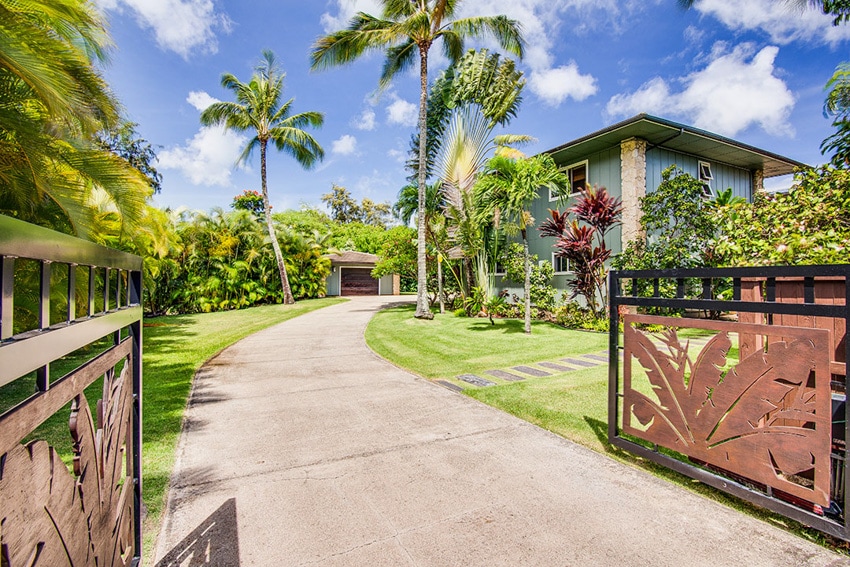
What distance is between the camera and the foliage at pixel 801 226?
187 inches

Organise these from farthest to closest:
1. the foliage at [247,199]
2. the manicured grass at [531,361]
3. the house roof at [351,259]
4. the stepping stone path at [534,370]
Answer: the foliage at [247,199] → the house roof at [351,259] → the stepping stone path at [534,370] → the manicured grass at [531,361]

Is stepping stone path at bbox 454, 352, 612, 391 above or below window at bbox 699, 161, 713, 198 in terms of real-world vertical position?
below

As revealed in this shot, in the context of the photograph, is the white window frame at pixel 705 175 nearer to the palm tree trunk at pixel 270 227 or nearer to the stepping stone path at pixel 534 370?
the stepping stone path at pixel 534 370

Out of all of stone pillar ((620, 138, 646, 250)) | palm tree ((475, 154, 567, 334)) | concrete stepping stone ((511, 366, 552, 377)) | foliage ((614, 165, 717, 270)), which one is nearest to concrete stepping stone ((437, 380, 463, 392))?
concrete stepping stone ((511, 366, 552, 377))

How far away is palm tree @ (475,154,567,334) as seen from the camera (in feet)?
31.1

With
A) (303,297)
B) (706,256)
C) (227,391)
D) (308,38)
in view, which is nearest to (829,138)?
(706,256)

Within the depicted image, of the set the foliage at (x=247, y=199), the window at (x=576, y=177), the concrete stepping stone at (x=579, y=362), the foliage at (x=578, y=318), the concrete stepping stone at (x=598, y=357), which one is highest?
the foliage at (x=247, y=199)

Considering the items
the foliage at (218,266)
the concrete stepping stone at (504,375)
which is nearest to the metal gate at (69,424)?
the concrete stepping stone at (504,375)

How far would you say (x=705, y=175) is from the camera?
13508mm

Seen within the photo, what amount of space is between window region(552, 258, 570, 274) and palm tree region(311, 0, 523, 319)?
462 centimetres

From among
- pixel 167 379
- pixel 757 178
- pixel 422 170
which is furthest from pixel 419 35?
pixel 757 178

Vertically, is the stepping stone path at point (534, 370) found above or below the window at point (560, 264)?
below

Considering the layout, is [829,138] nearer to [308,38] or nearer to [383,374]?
[383,374]

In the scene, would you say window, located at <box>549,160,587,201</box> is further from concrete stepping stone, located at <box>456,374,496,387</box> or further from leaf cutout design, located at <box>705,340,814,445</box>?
leaf cutout design, located at <box>705,340,814,445</box>
